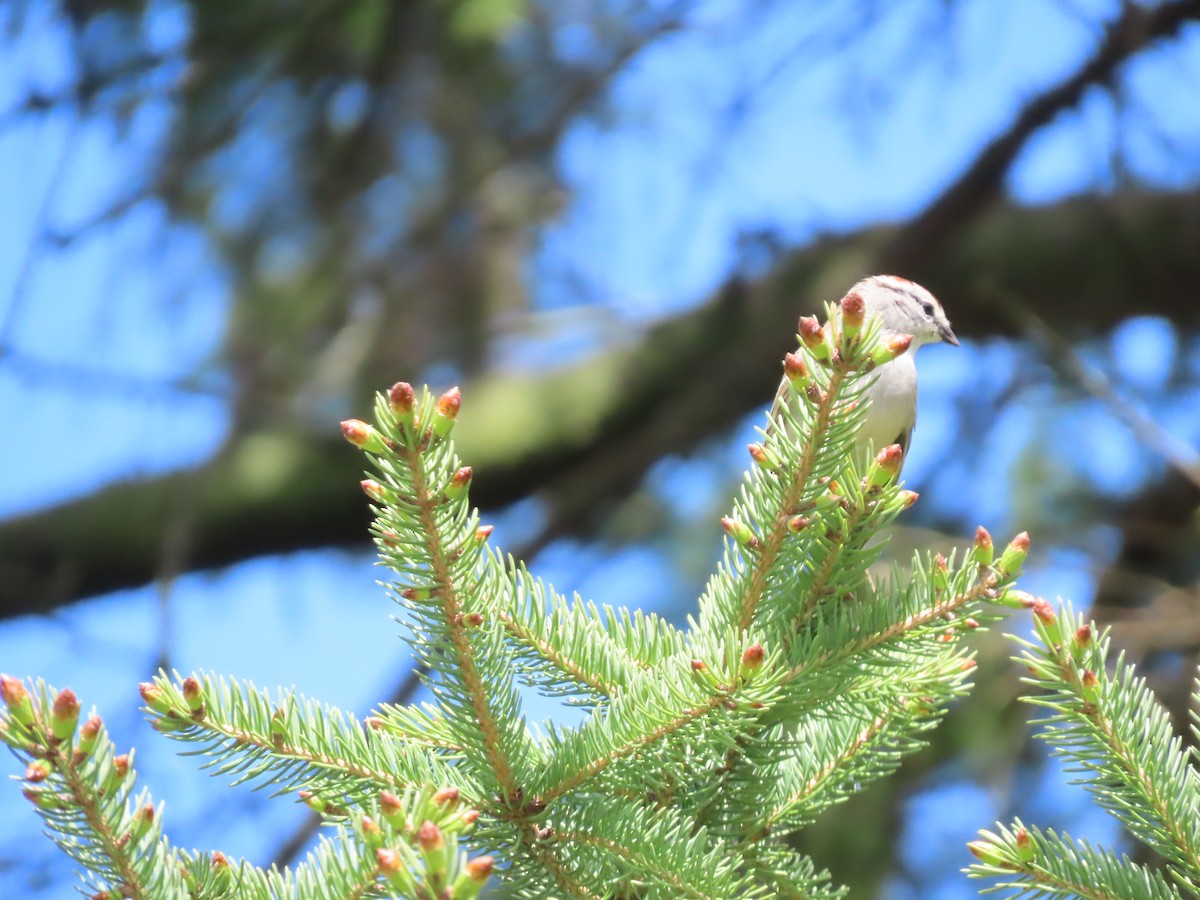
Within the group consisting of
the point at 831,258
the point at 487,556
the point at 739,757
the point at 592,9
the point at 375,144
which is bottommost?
the point at 739,757

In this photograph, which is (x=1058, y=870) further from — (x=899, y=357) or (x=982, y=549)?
(x=899, y=357)

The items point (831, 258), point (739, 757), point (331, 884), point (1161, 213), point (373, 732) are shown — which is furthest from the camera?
point (831, 258)

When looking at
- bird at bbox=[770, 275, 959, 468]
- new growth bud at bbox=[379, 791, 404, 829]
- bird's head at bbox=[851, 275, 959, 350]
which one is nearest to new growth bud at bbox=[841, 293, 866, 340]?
new growth bud at bbox=[379, 791, 404, 829]

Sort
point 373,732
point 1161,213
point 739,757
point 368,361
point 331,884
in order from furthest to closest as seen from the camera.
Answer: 1. point 368,361
2. point 1161,213
3. point 739,757
4. point 373,732
5. point 331,884

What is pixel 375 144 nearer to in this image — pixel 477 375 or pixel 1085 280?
pixel 477 375

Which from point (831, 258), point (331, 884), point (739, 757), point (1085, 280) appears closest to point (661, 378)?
point (831, 258)

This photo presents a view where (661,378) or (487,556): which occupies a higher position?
(661,378)

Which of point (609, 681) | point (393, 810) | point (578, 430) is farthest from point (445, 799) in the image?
point (578, 430)

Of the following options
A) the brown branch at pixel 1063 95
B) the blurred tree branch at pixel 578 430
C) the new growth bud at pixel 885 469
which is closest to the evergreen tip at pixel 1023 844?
the new growth bud at pixel 885 469

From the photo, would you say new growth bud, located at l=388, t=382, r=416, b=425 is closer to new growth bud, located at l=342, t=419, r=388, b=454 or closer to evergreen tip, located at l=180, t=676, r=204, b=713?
new growth bud, located at l=342, t=419, r=388, b=454

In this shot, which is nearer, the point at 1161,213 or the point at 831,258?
the point at 1161,213
